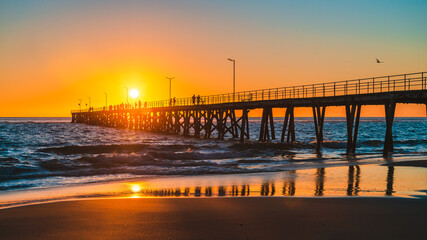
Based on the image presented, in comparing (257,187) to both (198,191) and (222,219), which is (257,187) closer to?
(198,191)

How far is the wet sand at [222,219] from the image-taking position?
19.4 feet

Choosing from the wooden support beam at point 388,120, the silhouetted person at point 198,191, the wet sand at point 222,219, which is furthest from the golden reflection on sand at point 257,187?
the wooden support beam at point 388,120

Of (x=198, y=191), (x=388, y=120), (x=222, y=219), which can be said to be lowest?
(x=198, y=191)

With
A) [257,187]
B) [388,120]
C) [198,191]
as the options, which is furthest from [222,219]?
[388,120]

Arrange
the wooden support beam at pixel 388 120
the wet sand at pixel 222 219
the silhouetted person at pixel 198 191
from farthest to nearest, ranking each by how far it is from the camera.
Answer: the wooden support beam at pixel 388 120 → the silhouetted person at pixel 198 191 → the wet sand at pixel 222 219

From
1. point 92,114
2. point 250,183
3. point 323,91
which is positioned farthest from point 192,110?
point 92,114

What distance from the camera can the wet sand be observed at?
591 centimetres

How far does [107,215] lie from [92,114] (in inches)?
4032

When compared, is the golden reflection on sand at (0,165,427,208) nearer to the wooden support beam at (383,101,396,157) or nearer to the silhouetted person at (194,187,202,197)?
the silhouetted person at (194,187,202,197)

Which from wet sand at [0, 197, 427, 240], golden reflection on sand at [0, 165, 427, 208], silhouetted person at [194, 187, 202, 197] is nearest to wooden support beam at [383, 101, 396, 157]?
golden reflection on sand at [0, 165, 427, 208]

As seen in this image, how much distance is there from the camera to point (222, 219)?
22.4ft

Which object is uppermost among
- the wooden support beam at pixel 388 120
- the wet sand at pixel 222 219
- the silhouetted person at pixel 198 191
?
the wooden support beam at pixel 388 120

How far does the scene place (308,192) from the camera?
31.5 ft

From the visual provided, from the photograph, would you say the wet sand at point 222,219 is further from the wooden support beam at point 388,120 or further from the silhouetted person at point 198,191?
the wooden support beam at point 388,120
